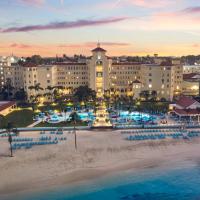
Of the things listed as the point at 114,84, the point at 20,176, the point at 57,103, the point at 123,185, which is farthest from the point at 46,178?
the point at 114,84

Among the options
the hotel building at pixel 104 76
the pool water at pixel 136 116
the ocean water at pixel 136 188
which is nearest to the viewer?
the ocean water at pixel 136 188

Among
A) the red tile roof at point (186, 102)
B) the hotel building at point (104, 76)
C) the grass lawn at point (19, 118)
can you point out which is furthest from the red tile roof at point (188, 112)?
the grass lawn at point (19, 118)

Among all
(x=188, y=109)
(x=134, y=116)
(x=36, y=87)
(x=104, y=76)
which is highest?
(x=104, y=76)

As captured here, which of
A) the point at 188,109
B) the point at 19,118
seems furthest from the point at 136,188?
the point at 19,118

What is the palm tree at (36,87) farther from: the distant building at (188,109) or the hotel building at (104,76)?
the distant building at (188,109)

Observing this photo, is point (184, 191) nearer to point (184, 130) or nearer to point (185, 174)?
point (185, 174)

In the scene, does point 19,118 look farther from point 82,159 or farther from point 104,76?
point 104,76

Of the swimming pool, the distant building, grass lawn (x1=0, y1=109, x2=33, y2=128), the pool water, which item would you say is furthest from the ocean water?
grass lawn (x1=0, y1=109, x2=33, y2=128)
